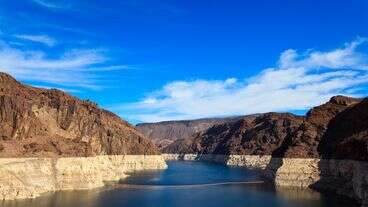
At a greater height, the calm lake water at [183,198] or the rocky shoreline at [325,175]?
the rocky shoreline at [325,175]

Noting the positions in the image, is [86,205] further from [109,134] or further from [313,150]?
[109,134]

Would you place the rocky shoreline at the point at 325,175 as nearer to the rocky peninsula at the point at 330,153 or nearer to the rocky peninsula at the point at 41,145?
the rocky peninsula at the point at 330,153

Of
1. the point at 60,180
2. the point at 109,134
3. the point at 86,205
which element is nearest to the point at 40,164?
the point at 60,180

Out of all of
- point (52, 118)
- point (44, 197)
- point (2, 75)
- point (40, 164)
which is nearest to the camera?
point (44, 197)

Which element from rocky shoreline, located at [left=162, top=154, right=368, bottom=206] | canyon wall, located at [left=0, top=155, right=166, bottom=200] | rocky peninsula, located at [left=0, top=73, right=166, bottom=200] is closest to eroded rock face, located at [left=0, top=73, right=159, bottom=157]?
rocky peninsula, located at [left=0, top=73, right=166, bottom=200]

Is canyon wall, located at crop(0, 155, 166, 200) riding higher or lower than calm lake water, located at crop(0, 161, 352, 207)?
higher

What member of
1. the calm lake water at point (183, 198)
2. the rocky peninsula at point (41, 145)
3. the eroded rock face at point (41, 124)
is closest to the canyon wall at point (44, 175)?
the rocky peninsula at point (41, 145)

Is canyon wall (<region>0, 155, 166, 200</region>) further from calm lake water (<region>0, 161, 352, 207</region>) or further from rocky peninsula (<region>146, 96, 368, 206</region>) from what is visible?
rocky peninsula (<region>146, 96, 368, 206</region>)

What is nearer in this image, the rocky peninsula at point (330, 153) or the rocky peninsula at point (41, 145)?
the rocky peninsula at point (41, 145)
